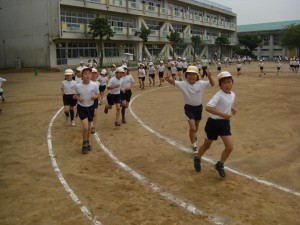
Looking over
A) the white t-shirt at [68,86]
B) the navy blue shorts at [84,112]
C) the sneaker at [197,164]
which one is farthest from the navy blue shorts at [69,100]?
the sneaker at [197,164]

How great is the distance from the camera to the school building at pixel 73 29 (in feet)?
121

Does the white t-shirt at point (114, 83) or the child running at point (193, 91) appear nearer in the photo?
the child running at point (193, 91)

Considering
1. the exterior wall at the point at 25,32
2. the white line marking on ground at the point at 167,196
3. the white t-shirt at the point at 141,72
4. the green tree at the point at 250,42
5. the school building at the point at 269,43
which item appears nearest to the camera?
the white line marking on ground at the point at 167,196

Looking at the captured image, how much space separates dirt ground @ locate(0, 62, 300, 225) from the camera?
4.56 meters

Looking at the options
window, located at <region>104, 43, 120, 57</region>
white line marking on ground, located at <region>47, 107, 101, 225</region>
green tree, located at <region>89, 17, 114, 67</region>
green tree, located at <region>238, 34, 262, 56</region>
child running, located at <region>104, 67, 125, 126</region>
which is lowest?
white line marking on ground, located at <region>47, 107, 101, 225</region>

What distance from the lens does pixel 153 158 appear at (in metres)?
7.02

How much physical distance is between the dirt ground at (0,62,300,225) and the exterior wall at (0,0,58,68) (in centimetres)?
2850

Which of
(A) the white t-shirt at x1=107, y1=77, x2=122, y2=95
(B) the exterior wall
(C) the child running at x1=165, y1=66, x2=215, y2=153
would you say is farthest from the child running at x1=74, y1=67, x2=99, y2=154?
→ (B) the exterior wall

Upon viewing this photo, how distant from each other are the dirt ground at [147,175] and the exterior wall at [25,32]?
28.5 m

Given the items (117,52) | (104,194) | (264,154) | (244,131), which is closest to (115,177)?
(104,194)

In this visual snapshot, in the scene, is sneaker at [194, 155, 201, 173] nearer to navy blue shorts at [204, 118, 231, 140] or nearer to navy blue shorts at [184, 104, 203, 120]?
navy blue shorts at [204, 118, 231, 140]

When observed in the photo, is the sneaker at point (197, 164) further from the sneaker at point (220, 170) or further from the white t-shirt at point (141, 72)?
the white t-shirt at point (141, 72)

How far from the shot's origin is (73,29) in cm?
3681

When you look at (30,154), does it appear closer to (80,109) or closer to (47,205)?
(80,109)
